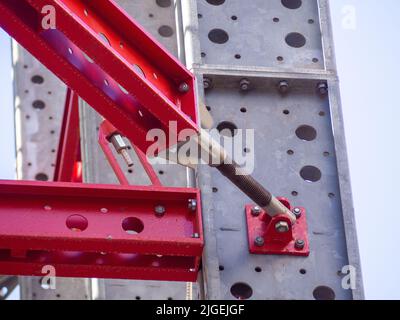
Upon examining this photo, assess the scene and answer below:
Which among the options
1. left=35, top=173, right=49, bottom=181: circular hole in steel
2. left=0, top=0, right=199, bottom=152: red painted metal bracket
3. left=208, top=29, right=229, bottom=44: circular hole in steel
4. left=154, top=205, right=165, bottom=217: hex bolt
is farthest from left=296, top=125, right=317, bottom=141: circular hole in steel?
left=35, top=173, right=49, bottom=181: circular hole in steel

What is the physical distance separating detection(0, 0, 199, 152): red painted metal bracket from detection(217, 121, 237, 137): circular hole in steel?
1.50 ft

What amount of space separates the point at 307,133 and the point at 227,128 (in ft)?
1.56

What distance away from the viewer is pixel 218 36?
8586 mm

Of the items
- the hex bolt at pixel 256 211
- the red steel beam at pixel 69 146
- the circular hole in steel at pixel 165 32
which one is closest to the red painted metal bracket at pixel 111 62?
the hex bolt at pixel 256 211

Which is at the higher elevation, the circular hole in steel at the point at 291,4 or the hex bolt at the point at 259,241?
the circular hole in steel at the point at 291,4

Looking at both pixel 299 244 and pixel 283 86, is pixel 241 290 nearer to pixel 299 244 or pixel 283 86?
pixel 299 244

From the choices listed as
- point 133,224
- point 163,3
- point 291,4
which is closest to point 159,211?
point 133,224

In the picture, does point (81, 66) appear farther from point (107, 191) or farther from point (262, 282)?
point (262, 282)

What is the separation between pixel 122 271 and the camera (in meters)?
8.20

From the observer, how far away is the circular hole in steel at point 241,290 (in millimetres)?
7758

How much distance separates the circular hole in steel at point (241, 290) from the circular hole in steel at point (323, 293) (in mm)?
364

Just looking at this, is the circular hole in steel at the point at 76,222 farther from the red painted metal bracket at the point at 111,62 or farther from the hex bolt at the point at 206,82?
the hex bolt at the point at 206,82

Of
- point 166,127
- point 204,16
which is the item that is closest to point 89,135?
point 204,16
